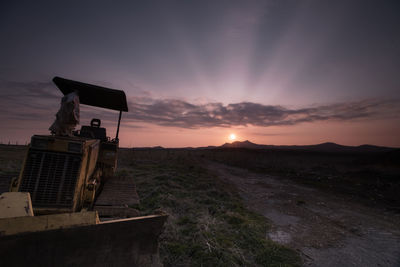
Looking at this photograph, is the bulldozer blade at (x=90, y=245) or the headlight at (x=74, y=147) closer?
the bulldozer blade at (x=90, y=245)

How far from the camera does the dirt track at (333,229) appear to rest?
4.06 meters

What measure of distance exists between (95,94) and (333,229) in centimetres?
813

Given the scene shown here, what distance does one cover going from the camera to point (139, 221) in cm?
233

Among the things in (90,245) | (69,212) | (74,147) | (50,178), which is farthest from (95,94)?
(90,245)

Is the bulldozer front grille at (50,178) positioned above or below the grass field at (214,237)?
above

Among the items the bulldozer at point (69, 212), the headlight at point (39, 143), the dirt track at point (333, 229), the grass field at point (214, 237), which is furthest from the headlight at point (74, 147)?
the dirt track at point (333, 229)

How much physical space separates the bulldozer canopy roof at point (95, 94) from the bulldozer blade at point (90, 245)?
11.7 feet

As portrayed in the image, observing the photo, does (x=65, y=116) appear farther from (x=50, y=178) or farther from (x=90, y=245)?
(x=90, y=245)

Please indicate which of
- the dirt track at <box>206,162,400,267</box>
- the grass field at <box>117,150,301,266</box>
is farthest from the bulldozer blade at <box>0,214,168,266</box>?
the dirt track at <box>206,162,400,267</box>

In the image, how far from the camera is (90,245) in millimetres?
1989

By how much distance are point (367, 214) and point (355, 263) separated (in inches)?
197

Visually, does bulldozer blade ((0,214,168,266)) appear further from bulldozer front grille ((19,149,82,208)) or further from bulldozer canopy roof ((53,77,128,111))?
bulldozer canopy roof ((53,77,128,111))

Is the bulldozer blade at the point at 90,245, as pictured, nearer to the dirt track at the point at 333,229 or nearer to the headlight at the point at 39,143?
the headlight at the point at 39,143

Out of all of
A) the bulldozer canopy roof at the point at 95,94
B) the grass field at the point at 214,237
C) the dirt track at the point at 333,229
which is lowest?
the dirt track at the point at 333,229
